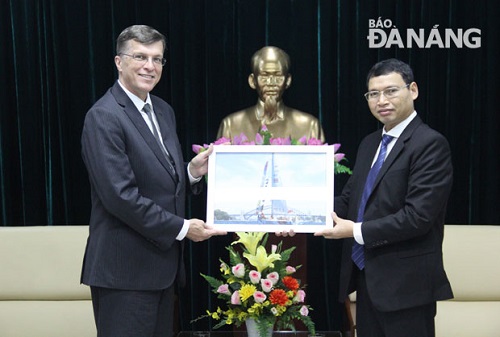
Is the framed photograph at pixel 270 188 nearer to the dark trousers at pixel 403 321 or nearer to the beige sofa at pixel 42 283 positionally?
the dark trousers at pixel 403 321

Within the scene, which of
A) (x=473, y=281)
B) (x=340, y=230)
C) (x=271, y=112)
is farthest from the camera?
(x=271, y=112)

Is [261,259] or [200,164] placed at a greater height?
[200,164]

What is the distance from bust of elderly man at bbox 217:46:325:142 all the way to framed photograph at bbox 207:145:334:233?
1270 mm

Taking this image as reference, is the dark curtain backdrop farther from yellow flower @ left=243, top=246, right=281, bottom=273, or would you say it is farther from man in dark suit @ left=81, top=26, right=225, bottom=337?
man in dark suit @ left=81, top=26, right=225, bottom=337

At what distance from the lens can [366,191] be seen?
252 cm

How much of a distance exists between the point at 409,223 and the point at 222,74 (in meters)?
2.37

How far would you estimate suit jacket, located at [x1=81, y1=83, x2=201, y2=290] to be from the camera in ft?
7.43

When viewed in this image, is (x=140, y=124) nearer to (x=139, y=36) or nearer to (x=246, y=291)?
(x=139, y=36)

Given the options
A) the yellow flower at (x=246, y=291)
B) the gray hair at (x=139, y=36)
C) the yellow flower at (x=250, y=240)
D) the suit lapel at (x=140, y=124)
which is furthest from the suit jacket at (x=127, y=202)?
the yellow flower at (x=250, y=240)

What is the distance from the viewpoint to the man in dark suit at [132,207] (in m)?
2.27

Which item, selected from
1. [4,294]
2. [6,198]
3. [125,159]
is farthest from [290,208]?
[6,198]

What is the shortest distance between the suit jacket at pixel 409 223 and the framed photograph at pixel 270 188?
0.24m

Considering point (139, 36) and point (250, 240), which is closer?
point (139, 36)

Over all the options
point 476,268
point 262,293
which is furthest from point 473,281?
point 262,293
